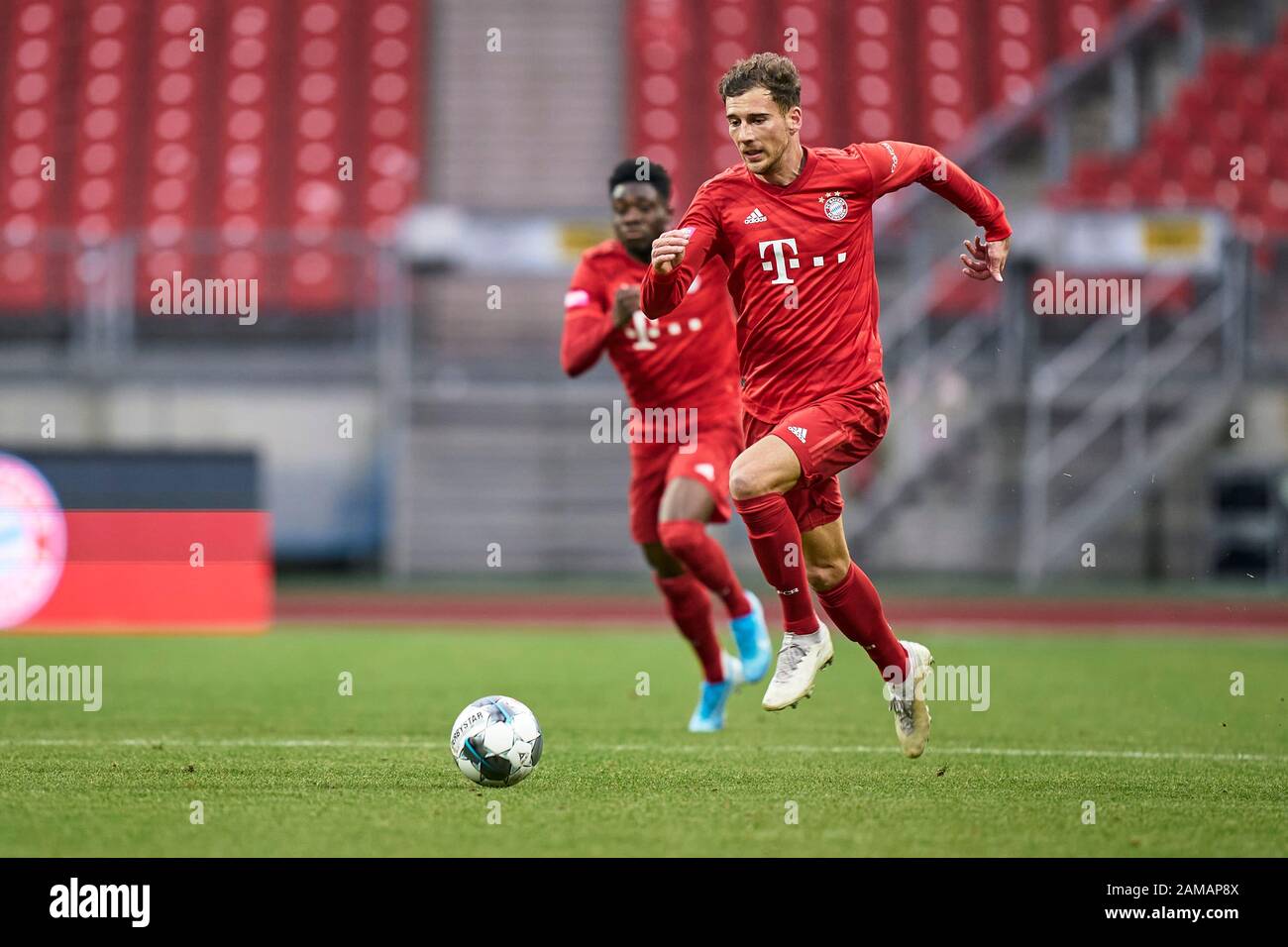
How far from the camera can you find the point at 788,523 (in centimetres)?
586

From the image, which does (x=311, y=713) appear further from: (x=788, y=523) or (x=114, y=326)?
(x=114, y=326)

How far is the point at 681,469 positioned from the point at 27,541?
744 centimetres

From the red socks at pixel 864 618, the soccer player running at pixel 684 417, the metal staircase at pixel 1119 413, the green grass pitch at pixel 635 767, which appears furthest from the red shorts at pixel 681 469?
the metal staircase at pixel 1119 413

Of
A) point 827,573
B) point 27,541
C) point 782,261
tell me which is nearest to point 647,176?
point 782,261

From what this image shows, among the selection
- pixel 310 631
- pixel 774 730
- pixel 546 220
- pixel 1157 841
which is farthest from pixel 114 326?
pixel 1157 841

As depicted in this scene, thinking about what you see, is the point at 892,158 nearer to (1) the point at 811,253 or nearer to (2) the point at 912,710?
(1) the point at 811,253

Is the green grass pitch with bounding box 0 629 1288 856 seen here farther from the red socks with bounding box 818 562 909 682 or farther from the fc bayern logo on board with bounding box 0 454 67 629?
the fc bayern logo on board with bounding box 0 454 67 629

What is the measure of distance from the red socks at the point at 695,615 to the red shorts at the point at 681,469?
251mm

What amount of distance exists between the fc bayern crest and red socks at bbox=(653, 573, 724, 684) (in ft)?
7.01

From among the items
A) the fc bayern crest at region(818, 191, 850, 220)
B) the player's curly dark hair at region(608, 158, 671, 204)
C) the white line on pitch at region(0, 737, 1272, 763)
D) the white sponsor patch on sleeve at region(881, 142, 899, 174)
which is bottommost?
the white line on pitch at region(0, 737, 1272, 763)

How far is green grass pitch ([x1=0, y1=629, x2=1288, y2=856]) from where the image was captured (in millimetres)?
4719

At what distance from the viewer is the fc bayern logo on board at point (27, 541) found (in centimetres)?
1276

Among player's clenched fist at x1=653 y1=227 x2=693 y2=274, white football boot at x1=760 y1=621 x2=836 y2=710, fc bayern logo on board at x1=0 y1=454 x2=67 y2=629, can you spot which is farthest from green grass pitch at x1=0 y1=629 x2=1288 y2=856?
fc bayern logo on board at x1=0 y1=454 x2=67 y2=629

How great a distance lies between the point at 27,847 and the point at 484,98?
18614 millimetres
